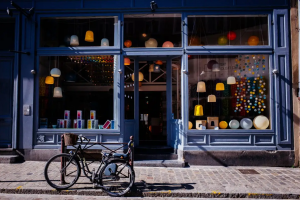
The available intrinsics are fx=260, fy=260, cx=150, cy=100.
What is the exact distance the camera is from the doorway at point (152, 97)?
9125 mm

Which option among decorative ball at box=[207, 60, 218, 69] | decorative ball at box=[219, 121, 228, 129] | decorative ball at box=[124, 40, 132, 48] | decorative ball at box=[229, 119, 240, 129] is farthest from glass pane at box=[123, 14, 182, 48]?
decorative ball at box=[229, 119, 240, 129]

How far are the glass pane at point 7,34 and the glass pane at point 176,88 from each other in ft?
18.6

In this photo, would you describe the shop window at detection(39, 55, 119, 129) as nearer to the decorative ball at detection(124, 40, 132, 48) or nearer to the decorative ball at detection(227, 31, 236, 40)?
the decorative ball at detection(124, 40, 132, 48)

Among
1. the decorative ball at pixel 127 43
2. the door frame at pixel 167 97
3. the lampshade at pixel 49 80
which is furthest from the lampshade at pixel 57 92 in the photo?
the decorative ball at pixel 127 43

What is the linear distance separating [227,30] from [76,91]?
5.49m

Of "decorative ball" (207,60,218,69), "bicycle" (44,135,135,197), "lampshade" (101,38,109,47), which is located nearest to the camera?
"bicycle" (44,135,135,197)

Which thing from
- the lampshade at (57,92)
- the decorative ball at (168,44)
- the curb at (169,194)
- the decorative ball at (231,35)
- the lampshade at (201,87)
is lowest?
the curb at (169,194)

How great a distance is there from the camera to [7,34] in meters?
9.05

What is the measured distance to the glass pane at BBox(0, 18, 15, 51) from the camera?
900 centimetres

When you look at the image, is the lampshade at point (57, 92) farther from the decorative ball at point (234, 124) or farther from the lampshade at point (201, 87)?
the decorative ball at point (234, 124)

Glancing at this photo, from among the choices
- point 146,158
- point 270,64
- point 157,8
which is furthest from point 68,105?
point 270,64

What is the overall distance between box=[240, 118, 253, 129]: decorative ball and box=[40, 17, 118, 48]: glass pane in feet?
16.7

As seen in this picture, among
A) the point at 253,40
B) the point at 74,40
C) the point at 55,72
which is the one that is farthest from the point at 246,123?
the point at 55,72

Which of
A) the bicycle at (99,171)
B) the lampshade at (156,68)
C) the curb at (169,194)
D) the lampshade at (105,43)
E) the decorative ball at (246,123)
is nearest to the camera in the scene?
the curb at (169,194)
